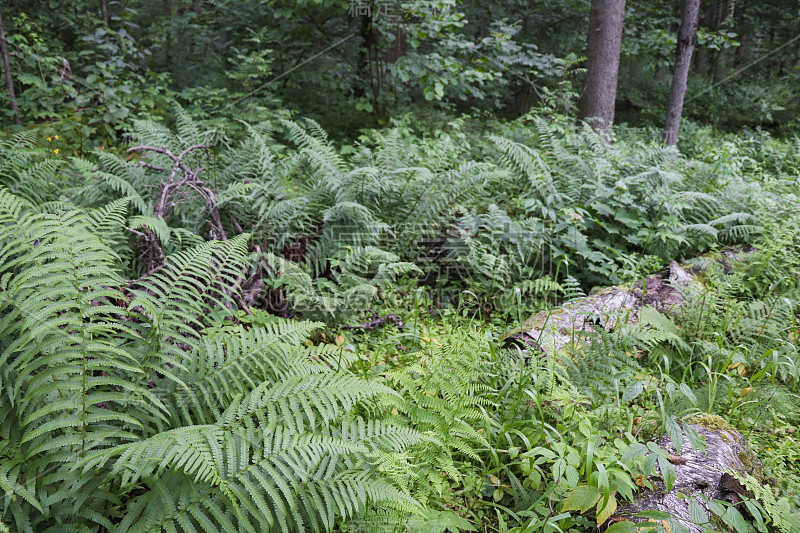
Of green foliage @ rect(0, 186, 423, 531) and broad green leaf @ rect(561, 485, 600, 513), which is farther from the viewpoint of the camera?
broad green leaf @ rect(561, 485, 600, 513)

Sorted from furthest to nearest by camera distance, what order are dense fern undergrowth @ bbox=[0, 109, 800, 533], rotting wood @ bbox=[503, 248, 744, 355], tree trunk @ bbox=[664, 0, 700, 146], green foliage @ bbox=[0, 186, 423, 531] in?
tree trunk @ bbox=[664, 0, 700, 146], rotting wood @ bbox=[503, 248, 744, 355], dense fern undergrowth @ bbox=[0, 109, 800, 533], green foliage @ bbox=[0, 186, 423, 531]

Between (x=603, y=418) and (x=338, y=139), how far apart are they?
5.88m

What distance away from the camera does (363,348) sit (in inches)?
124

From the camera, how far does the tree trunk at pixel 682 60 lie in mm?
6957

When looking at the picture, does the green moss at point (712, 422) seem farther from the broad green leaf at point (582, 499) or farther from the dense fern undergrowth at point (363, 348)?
the broad green leaf at point (582, 499)

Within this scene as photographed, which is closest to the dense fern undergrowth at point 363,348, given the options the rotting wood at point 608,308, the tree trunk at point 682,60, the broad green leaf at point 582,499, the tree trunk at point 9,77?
the broad green leaf at point 582,499

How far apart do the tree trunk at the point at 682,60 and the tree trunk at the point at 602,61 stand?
4.55ft

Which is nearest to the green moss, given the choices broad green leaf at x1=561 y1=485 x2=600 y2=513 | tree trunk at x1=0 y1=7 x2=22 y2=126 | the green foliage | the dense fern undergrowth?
the dense fern undergrowth

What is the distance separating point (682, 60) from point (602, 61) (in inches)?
72.2

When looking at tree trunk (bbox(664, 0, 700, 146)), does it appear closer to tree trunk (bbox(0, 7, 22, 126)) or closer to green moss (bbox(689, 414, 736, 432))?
green moss (bbox(689, 414, 736, 432))

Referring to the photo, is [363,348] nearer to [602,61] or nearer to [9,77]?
[9,77]

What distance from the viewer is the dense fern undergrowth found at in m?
1.66

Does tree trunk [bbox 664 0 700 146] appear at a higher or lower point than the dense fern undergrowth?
higher

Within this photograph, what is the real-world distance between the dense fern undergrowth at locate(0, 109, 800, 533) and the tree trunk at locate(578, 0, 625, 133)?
1.71 metres
